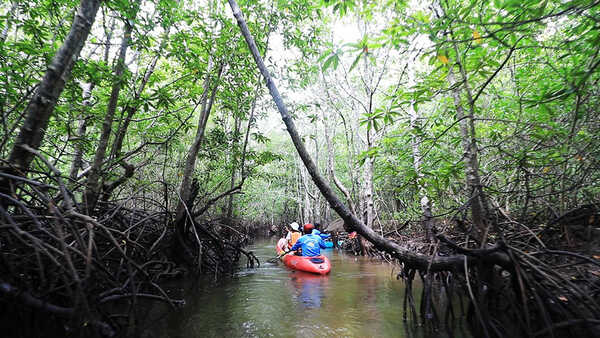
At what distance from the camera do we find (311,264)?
7227mm

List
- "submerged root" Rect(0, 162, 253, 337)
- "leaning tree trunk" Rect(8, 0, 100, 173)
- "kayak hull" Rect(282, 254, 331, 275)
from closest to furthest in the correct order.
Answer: "submerged root" Rect(0, 162, 253, 337)
"leaning tree trunk" Rect(8, 0, 100, 173)
"kayak hull" Rect(282, 254, 331, 275)

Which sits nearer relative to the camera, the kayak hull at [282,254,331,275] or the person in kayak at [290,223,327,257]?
the kayak hull at [282,254,331,275]

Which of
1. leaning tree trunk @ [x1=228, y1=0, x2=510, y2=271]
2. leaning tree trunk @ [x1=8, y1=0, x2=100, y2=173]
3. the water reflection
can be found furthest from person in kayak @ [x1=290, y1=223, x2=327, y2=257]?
leaning tree trunk @ [x1=8, y1=0, x2=100, y2=173]

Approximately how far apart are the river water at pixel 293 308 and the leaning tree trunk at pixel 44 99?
234 cm

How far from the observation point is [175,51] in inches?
187

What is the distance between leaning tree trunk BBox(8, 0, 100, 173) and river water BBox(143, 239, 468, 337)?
2.34m

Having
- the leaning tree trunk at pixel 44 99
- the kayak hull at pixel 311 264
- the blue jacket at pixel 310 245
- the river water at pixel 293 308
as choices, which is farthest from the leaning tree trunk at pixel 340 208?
the blue jacket at pixel 310 245

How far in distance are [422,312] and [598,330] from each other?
1.53 m

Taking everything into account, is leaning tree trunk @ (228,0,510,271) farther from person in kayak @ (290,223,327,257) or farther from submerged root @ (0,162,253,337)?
person in kayak @ (290,223,327,257)

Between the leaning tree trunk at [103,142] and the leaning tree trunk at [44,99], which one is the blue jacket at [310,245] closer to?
the leaning tree trunk at [103,142]

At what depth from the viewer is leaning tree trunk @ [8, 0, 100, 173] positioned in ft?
7.77

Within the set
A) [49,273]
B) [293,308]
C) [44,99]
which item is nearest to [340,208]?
[293,308]

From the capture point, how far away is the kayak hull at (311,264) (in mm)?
7094

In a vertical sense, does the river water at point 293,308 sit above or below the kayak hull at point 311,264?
below
